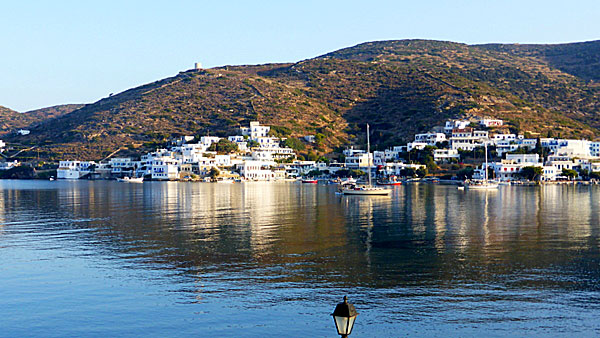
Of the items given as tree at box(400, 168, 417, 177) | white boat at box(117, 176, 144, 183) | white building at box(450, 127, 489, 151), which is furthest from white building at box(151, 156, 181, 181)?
white building at box(450, 127, 489, 151)

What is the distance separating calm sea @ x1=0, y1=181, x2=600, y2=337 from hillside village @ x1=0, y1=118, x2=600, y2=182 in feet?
287

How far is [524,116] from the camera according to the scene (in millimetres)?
170375

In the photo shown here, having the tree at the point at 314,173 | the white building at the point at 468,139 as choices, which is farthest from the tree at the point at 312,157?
→ the white building at the point at 468,139

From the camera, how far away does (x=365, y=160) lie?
144 meters

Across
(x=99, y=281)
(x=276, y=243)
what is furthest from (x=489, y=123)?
(x=99, y=281)

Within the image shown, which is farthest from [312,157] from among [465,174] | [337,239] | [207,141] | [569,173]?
[337,239]

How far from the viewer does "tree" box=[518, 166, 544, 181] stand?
4579 inches

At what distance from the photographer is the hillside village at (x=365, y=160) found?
4894 inches

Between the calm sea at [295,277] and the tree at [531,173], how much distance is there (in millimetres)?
78916

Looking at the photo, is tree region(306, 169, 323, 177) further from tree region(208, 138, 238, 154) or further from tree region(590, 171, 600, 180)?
tree region(590, 171, 600, 180)

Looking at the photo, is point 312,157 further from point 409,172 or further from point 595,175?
point 595,175

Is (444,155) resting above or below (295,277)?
above

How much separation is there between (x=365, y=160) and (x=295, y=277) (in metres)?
123

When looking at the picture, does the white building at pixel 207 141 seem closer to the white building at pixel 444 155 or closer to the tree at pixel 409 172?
the tree at pixel 409 172
